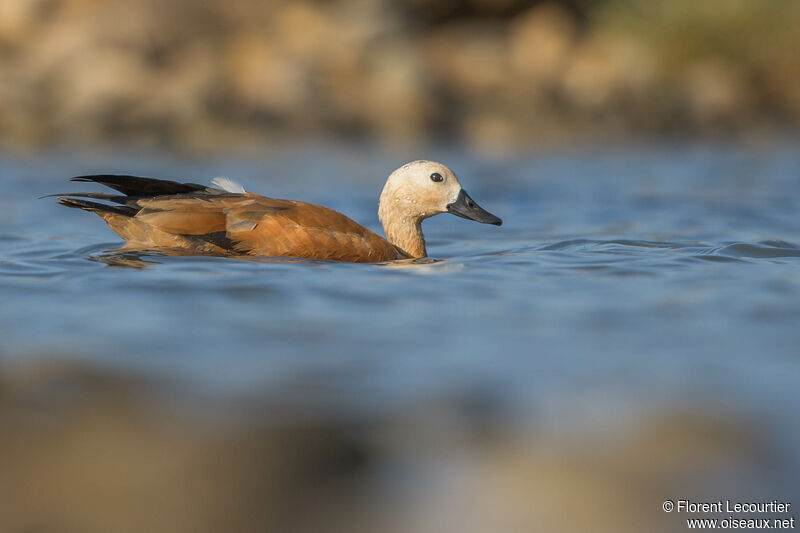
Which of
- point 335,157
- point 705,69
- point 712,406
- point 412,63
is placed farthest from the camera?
point 705,69

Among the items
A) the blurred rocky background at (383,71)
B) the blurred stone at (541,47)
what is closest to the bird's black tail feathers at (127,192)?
the blurred rocky background at (383,71)

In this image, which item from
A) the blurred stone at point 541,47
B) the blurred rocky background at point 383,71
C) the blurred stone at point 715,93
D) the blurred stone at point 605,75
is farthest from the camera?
the blurred stone at point 715,93

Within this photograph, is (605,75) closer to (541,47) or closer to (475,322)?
(541,47)

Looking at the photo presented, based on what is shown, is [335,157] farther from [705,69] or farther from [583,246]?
[705,69]

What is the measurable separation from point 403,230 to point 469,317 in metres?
2.28

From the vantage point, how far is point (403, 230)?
729 centimetres

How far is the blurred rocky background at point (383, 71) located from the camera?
18.8m

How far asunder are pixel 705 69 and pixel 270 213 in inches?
770

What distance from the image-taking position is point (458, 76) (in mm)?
21750

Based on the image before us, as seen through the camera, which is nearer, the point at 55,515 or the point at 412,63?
the point at 55,515

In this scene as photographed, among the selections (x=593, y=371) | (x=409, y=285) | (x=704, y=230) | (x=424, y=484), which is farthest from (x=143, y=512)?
(x=704, y=230)

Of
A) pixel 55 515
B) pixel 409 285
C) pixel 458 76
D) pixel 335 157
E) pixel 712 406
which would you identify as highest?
pixel 458 76

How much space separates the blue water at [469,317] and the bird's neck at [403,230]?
0.37 m

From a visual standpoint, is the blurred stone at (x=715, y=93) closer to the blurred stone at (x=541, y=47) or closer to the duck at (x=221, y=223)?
the blurred stone at (x=541, y=47)
